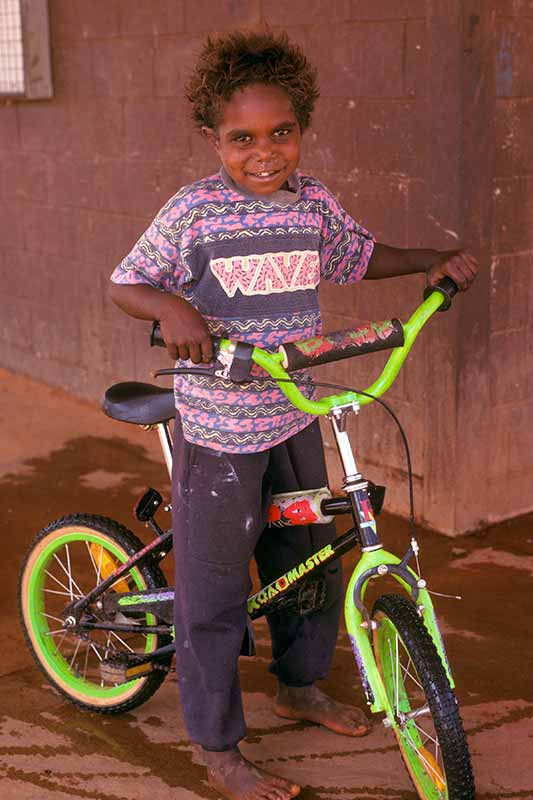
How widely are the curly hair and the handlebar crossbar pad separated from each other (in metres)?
0.51

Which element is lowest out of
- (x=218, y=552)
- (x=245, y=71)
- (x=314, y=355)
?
(x=218, y=552)

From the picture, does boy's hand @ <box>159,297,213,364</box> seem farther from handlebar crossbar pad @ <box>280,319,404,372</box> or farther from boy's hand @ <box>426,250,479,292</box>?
boy's hand @ <box>426,250,479,292</box>

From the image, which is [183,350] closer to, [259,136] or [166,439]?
[259,136]

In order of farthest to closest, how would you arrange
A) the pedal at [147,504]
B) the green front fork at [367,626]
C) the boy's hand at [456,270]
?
the pedal at [147,504] → the boy's hand at [456,270] → the green front fork at [367,626]

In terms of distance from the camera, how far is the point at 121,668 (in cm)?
310

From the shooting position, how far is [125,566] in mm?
3051

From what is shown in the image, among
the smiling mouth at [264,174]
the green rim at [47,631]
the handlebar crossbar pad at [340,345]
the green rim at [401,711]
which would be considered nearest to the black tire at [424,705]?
the green rim at [401,711]

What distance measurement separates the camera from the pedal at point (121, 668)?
3.10 meters

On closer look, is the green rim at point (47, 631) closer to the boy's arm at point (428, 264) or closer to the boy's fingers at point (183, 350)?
the boy's fingers at point (183, 350)

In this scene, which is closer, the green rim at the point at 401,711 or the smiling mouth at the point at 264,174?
the smiling mouth at the point at 264,174

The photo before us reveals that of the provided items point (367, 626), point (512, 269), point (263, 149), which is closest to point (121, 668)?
point (367, 626)

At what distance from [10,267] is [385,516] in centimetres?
334

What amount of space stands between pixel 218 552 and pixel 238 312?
0.58 metres

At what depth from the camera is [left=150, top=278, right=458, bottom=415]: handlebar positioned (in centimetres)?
234
